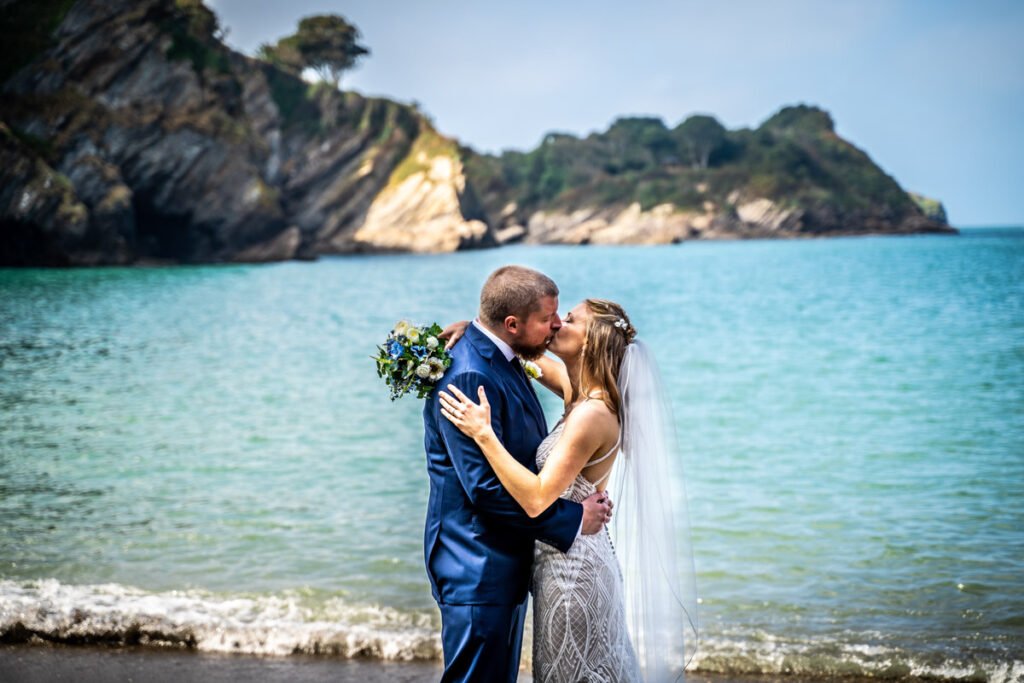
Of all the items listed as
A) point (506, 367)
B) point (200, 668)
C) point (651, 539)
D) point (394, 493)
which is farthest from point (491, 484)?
point (394, 493)

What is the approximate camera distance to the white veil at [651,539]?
4055 millimetres

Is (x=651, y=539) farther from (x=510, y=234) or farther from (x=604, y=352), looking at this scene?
(x=510, y=234)

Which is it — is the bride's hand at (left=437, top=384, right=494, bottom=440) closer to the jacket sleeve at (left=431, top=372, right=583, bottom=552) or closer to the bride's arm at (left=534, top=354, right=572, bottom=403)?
the jacket sleeve at (left=431, top=372, right=583, bottom=552)

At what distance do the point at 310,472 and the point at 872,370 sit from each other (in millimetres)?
13218

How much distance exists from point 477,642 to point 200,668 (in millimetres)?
2831

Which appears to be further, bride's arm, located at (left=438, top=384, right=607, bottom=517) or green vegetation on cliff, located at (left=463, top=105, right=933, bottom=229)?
green vegetation on cliff, located at (left=463, top=105, right=933, bottom=229)

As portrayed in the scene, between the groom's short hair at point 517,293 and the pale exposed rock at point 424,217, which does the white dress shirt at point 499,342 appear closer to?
the groom's short hair at point 517,293

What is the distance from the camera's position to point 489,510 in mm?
3451

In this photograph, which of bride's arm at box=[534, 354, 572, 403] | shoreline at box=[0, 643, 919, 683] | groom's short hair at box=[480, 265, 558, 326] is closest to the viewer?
groom's short hair at box=[480, 265, 558, 326]

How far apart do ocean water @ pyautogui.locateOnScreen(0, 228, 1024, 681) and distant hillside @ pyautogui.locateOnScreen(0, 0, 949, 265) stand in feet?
106

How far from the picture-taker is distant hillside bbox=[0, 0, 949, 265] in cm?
5588

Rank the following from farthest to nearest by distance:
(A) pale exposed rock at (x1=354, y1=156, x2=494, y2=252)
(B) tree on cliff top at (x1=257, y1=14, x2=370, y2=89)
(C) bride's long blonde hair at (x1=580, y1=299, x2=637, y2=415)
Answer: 1. (B) tree on cliff top at (x1=257, y1=14, x2=370, y2=89)
2. (A) pale exposed rock at (x1=354, y1=156, x2=494, y2=252)
3. (C) bride's long blonde hair at (x1=580, y1=299, x2=637, y2=415)

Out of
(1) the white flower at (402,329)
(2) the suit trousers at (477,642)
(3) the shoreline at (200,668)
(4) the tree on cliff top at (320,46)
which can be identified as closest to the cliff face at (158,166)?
(4) the tree on cliff top at (320,46)

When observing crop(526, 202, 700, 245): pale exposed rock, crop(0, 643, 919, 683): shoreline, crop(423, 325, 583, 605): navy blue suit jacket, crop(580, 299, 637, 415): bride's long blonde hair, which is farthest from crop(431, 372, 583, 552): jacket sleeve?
crop(526, 202, 700, 245): pale exposed rock
